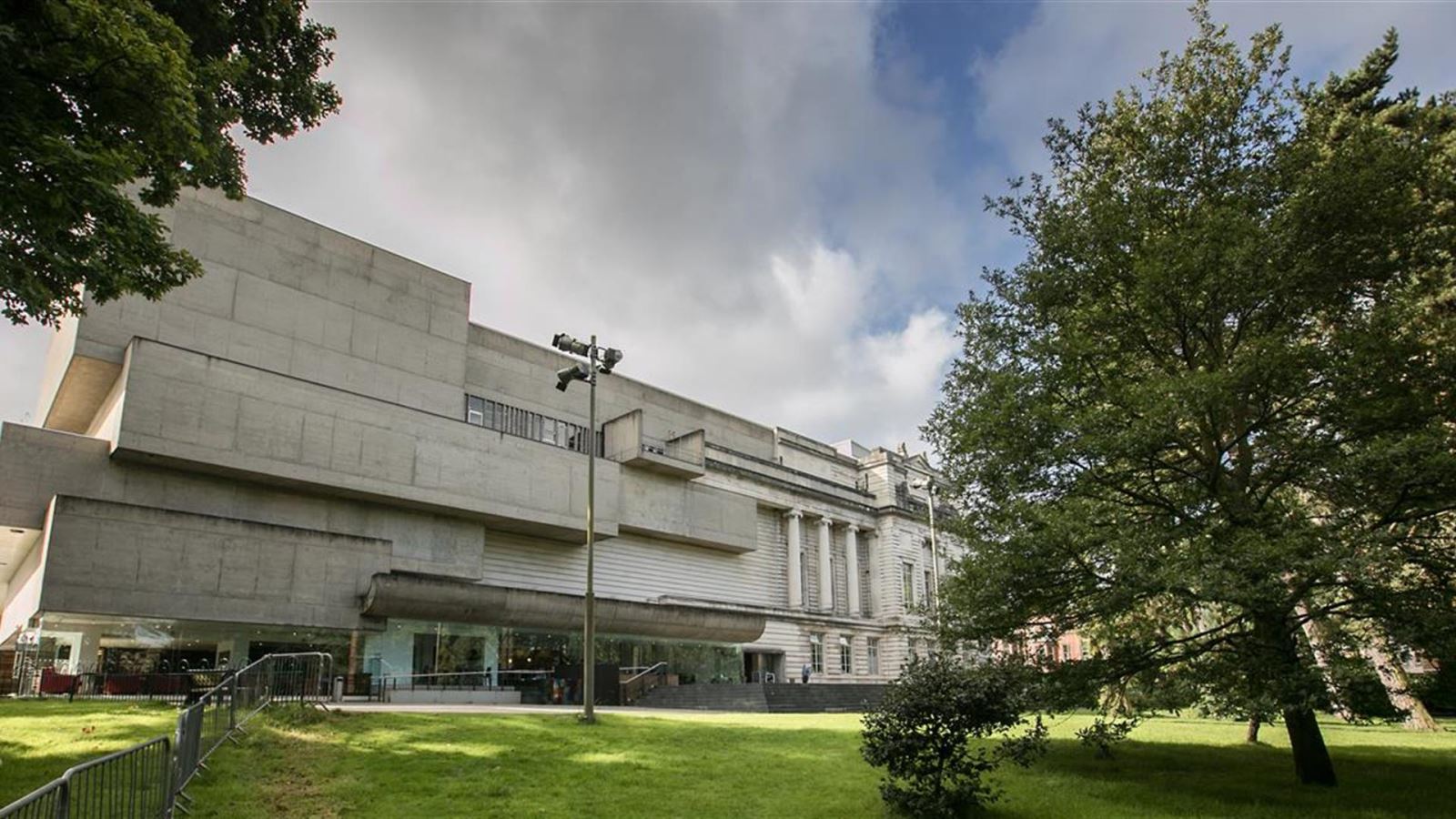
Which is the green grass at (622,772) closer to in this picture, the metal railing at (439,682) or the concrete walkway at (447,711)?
the concrete walkway at (447,711)

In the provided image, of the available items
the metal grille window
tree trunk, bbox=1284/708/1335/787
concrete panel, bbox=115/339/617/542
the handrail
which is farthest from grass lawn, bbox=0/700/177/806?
the metal grille window

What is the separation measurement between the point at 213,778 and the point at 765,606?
41.9 meters

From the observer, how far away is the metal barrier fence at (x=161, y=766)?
521 cm

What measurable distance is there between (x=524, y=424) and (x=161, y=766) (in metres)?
35.4

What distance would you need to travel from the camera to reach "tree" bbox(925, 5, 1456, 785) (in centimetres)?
1162

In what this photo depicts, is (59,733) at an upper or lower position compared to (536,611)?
lower

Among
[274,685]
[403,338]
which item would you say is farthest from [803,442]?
[274,685]

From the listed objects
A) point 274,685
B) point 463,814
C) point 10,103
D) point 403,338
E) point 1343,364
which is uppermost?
point 403,338

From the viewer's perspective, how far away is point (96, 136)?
10.3 metres

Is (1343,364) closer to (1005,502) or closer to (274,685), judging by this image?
(1005,502)

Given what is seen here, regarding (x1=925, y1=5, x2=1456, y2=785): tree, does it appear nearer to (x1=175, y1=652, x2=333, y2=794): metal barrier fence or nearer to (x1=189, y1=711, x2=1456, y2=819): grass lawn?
(x1=189, y1=711, x2=1456, y2=819): grass lawn

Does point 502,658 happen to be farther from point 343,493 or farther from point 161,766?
point 161,766

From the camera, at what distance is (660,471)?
4591 centimetres

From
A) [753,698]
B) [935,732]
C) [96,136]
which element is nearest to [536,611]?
[753,698]
